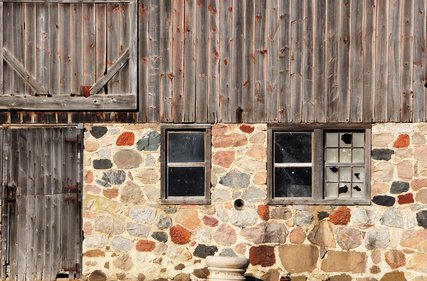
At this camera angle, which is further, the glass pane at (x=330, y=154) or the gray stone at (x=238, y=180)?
the glass pane at (x=330, y=154)

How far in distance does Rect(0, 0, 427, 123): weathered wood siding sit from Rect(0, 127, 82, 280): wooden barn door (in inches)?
18.6

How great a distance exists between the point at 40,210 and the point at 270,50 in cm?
447

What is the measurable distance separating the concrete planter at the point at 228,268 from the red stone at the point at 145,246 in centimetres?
126

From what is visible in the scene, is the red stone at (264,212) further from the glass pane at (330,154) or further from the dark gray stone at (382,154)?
the dark gray stone at (382,154)

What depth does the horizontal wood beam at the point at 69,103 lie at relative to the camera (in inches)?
832

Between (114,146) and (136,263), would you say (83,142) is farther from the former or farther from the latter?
(136,263)

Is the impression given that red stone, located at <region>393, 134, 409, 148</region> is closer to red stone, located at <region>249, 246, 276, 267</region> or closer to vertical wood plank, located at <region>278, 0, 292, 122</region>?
vertical wood plank, located at <region>278, 0, 292, 122</region>

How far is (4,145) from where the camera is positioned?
834 inches

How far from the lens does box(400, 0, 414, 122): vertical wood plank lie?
21.1 m

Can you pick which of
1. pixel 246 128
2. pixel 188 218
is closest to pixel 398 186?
pixel 246 128

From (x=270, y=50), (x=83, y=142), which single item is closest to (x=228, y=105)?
(x=270, y=50)

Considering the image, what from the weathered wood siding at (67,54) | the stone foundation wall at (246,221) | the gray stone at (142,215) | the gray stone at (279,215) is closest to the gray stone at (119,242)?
the stone foundation wall at (246,221)

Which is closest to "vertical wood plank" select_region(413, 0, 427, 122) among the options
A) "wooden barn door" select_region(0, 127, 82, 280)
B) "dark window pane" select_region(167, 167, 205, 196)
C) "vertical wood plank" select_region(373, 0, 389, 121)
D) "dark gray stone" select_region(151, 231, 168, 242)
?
"vertical wood plank" select_region(373, 0, 389, 121)

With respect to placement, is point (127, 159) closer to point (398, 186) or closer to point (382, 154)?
point (382, 154)
